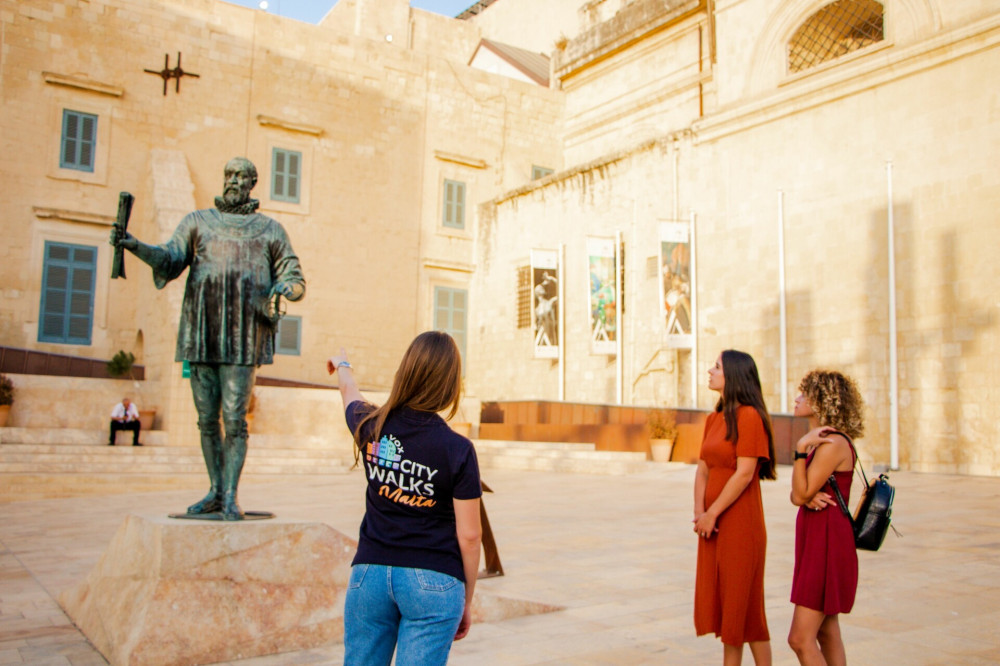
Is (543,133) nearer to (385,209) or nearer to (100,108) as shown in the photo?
(385,209)

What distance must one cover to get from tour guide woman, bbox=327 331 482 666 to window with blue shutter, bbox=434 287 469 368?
20325 millimetres

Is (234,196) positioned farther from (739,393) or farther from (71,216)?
(71,216)

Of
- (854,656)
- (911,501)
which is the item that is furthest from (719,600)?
(911,501)

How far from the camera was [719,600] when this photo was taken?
3.37m

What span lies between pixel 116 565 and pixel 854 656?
3.59 metres

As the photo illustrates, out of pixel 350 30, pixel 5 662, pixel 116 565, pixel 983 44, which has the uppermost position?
pixel 350 30

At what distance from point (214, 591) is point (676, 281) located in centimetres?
1507

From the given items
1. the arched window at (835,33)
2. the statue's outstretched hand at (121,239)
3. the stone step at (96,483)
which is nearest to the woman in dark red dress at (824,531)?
the statue's outstretched hand at (121,239)

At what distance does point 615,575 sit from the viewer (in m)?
5.88

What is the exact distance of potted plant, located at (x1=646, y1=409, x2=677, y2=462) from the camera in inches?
556

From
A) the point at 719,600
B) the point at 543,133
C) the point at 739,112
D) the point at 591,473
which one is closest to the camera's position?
the point at 719,600

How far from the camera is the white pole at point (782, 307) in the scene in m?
16.0

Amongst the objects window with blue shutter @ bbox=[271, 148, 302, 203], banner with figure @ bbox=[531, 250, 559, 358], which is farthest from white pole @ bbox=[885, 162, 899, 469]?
window with blue shutter @ bbox=[271, 148, 302, 203]

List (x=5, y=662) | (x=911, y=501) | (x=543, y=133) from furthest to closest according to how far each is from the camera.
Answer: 1. (x=543, y=133)
2. (x=911, y=501)
3. (x=5, y=662)
